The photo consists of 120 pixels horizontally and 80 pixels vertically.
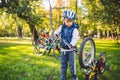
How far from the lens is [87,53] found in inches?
294

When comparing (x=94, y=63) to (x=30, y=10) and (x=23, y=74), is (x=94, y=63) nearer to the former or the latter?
(x=23, y=74)

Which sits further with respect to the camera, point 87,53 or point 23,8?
point 23,8

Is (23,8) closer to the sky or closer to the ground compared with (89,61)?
closer to the sky

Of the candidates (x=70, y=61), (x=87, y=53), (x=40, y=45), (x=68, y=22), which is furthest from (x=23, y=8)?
(x=40, y=45)

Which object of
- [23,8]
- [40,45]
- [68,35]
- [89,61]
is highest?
[23,8]

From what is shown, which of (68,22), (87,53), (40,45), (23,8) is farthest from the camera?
(40,45)

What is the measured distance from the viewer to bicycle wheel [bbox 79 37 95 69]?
667 centimetres

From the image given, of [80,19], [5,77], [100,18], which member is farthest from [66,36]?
[80,19]

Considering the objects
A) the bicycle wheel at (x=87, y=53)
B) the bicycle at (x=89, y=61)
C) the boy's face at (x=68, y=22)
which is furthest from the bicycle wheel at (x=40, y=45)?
the boy's face at (x=68, y=22)

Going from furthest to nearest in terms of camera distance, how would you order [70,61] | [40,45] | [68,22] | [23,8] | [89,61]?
1. [40,45]
2. [23,8]
3. [89,61]
4. [70,61]
5. [68,22]

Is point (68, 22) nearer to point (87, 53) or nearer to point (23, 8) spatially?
point (87, 53)

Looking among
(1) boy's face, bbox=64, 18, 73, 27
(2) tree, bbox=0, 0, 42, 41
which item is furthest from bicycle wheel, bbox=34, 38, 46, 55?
(1) boy's face, bbox=64, 18, 73, 27

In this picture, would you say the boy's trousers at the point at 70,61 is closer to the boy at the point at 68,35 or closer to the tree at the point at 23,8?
the boy at the point at 68,35

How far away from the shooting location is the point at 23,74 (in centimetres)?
921
